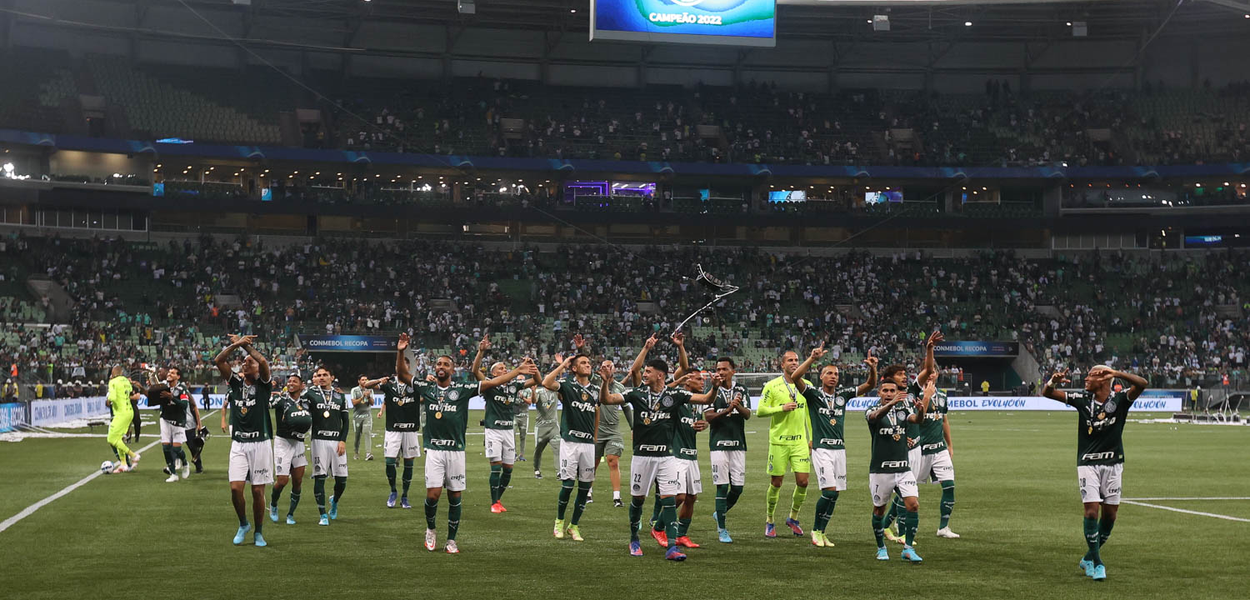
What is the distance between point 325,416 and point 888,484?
28.9 ft

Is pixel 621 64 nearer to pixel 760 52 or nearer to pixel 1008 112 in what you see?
pixel 760 52

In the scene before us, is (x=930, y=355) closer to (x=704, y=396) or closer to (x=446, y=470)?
(x=704, y=396)

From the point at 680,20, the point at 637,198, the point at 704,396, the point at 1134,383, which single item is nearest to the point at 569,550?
the point at 704,396

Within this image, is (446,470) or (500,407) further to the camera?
(500,407)

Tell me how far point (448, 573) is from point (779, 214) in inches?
2624

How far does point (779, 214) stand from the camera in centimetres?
7906

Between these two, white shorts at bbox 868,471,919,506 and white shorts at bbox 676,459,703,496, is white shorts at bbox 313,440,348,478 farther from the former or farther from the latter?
white shorts at bbox 868,471,919,506

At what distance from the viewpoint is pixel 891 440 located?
49.7 feet

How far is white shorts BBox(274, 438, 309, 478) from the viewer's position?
18312 mm

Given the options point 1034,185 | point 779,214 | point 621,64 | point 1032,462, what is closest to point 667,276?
point 779,214

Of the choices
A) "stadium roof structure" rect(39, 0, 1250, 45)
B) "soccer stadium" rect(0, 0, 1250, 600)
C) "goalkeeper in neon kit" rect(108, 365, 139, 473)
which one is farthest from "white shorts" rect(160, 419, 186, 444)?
"stadium roof structure" rect(39, 0, 1250, 45)

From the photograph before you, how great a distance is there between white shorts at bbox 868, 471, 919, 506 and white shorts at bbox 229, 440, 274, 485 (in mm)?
7724

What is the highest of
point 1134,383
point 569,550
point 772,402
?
point 1134,383

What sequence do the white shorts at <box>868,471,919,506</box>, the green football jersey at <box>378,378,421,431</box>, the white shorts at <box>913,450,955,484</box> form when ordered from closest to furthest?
the white shorts at <box>868,471,919,506</box>
the white shorts at <box>913,450,955,484</box>
the green football jersey at <box>378,378,421,431</box>
